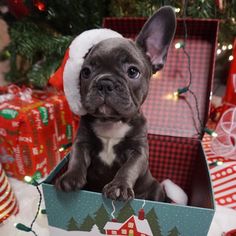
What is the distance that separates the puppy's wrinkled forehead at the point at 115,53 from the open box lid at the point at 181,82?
38cm

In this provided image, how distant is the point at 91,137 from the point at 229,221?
0.68 meters

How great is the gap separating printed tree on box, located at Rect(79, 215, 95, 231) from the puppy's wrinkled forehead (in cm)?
42

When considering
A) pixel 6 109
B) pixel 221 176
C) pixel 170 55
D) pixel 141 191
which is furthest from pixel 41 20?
pixel 221 176

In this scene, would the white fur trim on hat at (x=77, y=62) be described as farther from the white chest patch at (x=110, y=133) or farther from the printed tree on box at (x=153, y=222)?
the printed tree on box at (x=153, y=222)

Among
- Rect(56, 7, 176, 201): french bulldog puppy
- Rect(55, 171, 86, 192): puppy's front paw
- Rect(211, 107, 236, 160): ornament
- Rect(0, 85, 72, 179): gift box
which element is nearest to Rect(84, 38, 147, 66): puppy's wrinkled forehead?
Rect(56, 7, 176, 201): french bulldog puppy

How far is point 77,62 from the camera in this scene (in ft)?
2.48

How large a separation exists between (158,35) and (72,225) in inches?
24.0

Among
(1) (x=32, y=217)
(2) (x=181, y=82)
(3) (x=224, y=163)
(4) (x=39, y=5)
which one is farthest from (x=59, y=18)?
(3) (x=224, y=163)

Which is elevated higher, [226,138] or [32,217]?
[226,138]

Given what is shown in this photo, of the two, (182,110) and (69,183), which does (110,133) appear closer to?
(69,183)

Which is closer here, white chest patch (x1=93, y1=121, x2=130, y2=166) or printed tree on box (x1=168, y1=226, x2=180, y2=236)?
printed tree on box (x1=168, y1=226, x2=180, y2=236)

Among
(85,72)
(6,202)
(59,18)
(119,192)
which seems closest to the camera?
(119,192)

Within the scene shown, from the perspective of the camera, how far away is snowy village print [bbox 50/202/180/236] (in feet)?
2.21

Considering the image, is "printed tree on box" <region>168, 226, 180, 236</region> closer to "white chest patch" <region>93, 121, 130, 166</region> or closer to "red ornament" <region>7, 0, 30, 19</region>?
"white chest patch" <region>93, 121, 130, 166</region>
